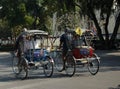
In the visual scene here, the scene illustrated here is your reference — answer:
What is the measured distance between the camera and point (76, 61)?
54.6ft

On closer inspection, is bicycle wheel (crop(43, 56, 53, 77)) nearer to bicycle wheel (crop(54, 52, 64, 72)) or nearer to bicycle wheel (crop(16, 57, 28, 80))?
bicycle wheel (crop(16, 57, 28, 80))

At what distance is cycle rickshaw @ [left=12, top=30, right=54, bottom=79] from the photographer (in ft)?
53.1

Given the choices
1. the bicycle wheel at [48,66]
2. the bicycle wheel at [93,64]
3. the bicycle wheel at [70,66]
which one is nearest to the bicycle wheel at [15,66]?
the bicycle wheel at [48,66]

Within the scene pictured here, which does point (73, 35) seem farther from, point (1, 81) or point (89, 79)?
point (1, 81)

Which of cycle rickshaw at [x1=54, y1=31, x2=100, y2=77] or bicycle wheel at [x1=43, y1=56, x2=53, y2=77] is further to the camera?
cycle rickshaw at [x1=54, y1=31, x2=100, y2=77]

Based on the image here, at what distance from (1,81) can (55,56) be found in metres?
3.22

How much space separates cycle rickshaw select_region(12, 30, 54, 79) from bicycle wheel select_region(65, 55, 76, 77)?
791 millimetres

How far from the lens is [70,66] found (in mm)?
16609

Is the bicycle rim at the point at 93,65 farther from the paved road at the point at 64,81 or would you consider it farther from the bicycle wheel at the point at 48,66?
the bicycle wheel at the point at 48,66

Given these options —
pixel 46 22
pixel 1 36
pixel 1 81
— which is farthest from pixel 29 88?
pixel 1 36

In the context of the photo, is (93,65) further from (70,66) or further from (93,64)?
(70,66)

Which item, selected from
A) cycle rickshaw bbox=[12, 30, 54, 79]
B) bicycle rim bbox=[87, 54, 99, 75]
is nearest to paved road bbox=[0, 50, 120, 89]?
bicycle rim bbox=[87, 54, 99, 75]

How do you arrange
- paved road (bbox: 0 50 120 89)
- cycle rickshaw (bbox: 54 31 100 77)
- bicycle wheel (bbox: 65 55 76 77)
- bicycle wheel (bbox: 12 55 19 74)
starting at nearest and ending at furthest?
paved road (bbox: 0 50 120 89), bicycle wheel (bbox: 65 55 76 77), cycle rickshaw (bbox: 54 31 100 77), bicycle wheel (bbox: 12 55 19 74)

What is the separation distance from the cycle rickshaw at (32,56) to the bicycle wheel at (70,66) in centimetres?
79
